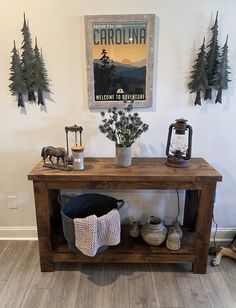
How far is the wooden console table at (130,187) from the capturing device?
1684 mm

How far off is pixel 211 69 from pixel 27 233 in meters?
2.10

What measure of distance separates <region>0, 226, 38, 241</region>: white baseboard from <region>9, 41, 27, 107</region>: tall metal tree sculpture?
1129mm

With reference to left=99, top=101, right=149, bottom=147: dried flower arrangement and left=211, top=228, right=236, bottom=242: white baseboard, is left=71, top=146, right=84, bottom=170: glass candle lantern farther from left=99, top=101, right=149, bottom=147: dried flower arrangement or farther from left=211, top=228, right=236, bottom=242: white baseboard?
left=211, top=228, right=236, bottom=242: white baseboard

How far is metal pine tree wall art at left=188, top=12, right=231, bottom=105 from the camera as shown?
1.87 meters

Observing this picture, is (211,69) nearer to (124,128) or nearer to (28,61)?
(124,128)

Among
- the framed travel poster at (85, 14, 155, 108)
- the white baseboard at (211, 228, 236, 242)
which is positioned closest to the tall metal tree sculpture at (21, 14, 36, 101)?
the framed travel poster at (85, 14, 155, 108)

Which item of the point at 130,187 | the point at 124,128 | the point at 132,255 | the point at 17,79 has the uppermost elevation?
the point at 17,79

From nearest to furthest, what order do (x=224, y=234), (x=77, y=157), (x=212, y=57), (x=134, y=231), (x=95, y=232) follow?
(x=95, y=232) < (x=77, y=157) < (x=212, y=57) < (x=134, y=231) < (x=224, y=234)

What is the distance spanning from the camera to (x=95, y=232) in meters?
1.64

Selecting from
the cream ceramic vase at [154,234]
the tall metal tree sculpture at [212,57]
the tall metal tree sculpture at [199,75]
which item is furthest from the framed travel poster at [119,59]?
the cream ceramic vase at [154,234]

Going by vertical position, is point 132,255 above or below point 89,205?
below

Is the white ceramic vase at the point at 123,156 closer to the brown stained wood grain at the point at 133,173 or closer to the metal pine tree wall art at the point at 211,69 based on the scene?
the brown stained wood grain at the point at 133,173

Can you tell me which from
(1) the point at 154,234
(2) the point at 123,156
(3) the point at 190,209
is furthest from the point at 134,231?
(2) the point at 123,156

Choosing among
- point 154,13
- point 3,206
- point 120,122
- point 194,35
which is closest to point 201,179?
point 120,122
